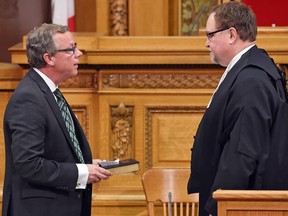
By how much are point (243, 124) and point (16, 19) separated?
4.14 metres

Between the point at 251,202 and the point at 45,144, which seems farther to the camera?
the point at 45,144

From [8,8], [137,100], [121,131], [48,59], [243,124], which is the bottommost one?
[121,131]

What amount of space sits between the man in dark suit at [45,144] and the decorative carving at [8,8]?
10.7 ft

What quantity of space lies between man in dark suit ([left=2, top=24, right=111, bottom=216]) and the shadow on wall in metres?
3.22

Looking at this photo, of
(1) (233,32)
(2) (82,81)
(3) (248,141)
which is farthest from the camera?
(2) (82,81)

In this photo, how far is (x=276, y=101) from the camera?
4445 millimetres

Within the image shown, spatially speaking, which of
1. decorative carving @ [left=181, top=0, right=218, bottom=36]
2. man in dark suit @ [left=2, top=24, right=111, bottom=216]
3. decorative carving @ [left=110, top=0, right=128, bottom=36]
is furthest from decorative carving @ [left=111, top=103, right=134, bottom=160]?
man in dark suit @ [left=2, top=24, right=111, bottom=216]

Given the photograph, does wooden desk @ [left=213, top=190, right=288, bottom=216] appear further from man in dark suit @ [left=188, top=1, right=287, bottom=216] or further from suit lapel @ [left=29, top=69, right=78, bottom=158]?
suit lapel @ [left=29, top=69, right=78, bottom=158]

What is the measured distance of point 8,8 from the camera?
8156mm

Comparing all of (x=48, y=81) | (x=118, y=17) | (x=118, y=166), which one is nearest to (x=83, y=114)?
(x=118, y=17)

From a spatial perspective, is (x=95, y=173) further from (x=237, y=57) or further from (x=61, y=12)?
(x=61, y=12)

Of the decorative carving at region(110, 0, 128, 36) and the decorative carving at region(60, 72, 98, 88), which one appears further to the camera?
the decorative carving at region(110, 0, 128, 36)

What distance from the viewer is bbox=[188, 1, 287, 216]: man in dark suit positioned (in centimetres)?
438

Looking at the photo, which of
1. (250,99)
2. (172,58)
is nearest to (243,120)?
(250,99)
